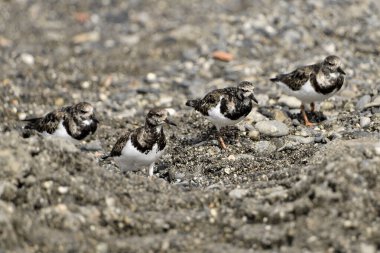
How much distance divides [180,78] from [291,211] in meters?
7.05

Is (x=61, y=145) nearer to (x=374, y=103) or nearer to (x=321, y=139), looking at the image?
(x=321, y=139)

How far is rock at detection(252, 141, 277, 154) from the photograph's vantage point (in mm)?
A: 8104

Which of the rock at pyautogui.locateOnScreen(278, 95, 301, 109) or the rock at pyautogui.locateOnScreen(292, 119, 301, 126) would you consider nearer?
the rock at pyautogui.locateOnScreen(292, 119, 301, 126)

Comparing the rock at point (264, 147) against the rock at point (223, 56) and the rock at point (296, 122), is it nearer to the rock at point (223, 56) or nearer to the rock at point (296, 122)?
the rock at point (296, 122)

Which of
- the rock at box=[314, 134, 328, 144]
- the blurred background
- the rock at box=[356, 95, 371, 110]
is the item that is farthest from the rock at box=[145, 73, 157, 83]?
the rock at box=[314, 134, 328, 144]

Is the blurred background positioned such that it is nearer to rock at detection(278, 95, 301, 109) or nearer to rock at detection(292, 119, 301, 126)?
rock at detection(278, 95, 301, 109)

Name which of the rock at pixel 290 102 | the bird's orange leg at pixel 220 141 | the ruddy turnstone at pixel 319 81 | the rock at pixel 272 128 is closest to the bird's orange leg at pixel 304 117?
the ruddy turnstone at pixel 319 81

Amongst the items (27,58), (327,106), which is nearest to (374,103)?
(327,106)

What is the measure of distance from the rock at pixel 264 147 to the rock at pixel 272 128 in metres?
0.26

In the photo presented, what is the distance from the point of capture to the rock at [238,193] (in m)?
5.83

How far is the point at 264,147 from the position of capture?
820 centimetres

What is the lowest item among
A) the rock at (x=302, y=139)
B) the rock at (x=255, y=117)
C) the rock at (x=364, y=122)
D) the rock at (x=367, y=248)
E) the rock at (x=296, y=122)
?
the rock at (x=367, y=248)

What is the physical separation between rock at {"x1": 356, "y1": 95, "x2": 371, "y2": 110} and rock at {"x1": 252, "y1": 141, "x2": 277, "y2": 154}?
5.90ft

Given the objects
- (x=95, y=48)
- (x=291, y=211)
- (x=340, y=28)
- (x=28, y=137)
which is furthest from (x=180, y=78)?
(x=291, y=211)
